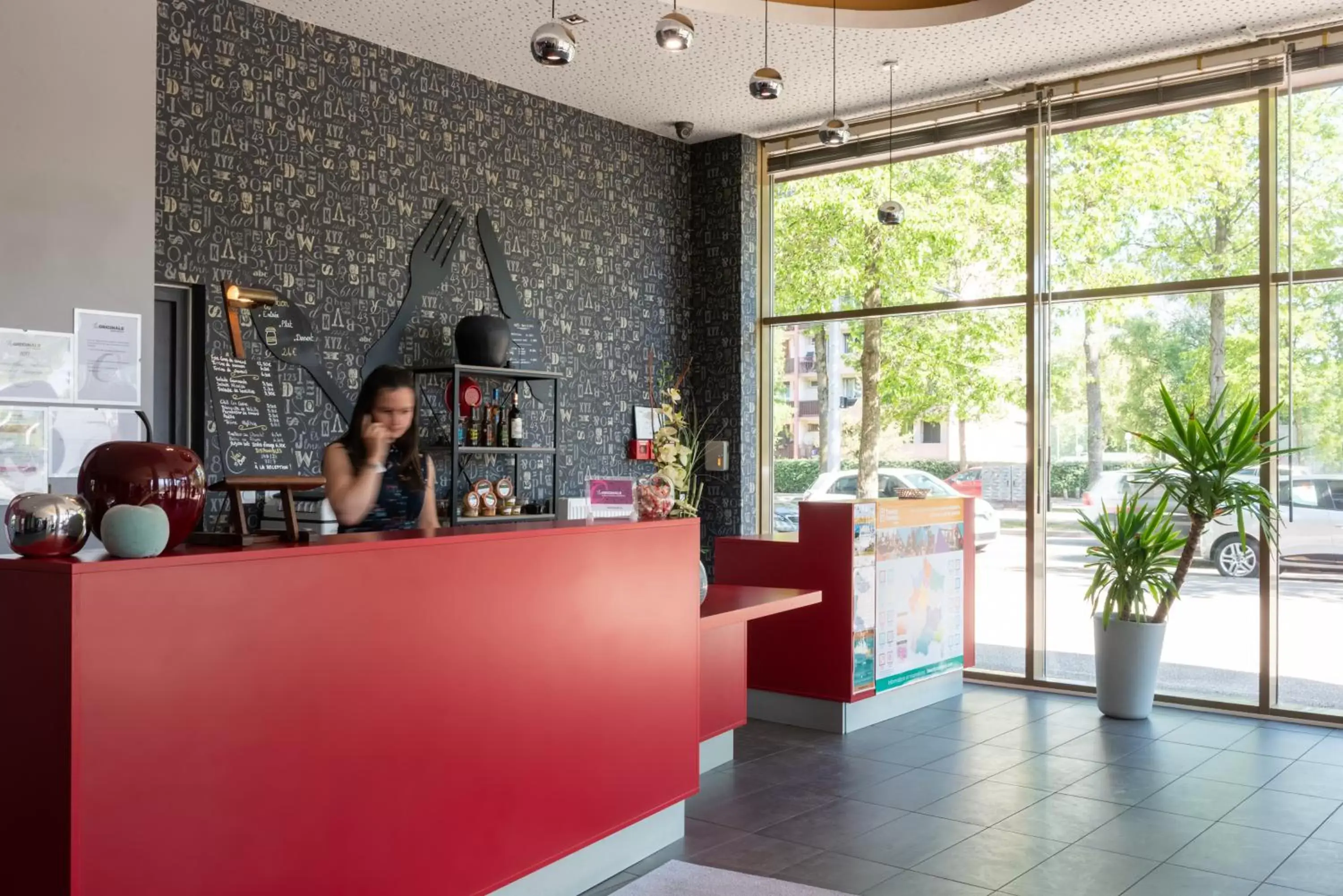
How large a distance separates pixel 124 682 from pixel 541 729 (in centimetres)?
138

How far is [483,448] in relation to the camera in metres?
6.05

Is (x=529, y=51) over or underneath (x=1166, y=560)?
over

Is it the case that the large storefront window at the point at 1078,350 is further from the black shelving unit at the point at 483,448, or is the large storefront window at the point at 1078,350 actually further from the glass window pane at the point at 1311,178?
the black shelving unit at the point at 483,448

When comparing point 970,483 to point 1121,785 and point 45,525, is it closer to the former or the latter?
point 1121,785

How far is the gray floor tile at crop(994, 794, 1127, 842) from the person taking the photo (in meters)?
4.09

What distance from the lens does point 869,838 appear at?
13.3 ft

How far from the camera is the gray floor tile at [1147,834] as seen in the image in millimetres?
3900

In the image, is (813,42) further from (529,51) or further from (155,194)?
(155,194)

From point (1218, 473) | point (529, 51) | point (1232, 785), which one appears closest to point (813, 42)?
point (529, 51)

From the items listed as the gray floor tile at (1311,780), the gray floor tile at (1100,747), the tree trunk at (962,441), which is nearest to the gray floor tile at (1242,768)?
the gray floor tile at (1311,780)

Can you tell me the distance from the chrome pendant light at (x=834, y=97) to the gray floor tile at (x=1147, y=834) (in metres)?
3.19

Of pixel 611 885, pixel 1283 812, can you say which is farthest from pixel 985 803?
pixel 611 885

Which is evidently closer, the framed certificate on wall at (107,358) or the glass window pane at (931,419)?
the framed certificate on wall at (107,358)

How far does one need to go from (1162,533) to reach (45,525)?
5.37m
